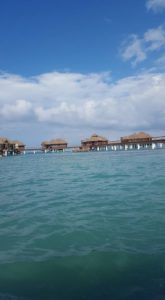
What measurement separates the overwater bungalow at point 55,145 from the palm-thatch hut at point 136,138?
29.4 metres

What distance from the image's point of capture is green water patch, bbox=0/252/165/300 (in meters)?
4.50

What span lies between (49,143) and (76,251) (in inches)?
5131

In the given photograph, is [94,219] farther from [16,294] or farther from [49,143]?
[49,143]

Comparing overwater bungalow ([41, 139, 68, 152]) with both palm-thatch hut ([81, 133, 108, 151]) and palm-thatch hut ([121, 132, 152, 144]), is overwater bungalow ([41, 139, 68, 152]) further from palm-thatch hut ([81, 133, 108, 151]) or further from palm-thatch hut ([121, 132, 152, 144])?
palm-thatch hut ([121, 132, 152, 144])

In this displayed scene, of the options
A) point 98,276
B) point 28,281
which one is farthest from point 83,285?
point 28,281

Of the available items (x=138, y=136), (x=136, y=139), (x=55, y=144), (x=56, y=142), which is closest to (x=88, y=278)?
(x=138, y=136)

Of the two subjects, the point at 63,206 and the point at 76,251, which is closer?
the point at 76,251

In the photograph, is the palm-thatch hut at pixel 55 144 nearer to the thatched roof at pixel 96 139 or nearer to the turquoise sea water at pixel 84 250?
the thatched roof at pixel 96 139

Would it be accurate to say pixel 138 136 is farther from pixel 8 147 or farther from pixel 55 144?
pixel 8 147

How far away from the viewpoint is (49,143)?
135875 millimetres

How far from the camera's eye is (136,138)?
373 feet

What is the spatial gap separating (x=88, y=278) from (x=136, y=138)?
4337 inches

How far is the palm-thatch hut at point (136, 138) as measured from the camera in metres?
112

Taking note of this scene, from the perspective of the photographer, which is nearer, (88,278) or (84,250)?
(88,278)
